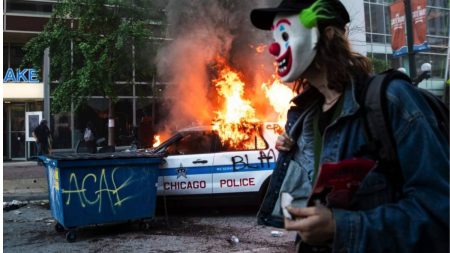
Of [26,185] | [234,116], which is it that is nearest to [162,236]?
[234,116]

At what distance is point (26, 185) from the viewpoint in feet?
38.5

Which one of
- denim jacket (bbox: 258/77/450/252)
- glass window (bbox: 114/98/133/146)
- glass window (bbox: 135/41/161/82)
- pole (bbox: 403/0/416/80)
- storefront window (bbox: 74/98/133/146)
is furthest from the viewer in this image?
glass window (bbox: 114/98/133/146)

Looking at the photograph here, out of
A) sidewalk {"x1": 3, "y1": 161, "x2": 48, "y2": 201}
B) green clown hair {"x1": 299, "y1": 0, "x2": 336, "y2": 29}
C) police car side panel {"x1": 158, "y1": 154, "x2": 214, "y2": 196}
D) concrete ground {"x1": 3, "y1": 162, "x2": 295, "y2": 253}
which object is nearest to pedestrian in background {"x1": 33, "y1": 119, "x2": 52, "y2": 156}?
sidewalk {"x1": 3, "y1": 161, "x2": 48, "y2": 201}

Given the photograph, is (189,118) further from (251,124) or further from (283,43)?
(283,43)

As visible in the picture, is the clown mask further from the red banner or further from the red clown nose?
the red banner

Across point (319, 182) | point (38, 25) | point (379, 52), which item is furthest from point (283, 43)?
point (379, 52)

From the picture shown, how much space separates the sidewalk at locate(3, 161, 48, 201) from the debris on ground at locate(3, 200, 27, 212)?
506 millimetres

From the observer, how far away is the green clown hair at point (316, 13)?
1.56m

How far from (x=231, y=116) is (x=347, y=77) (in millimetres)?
7149

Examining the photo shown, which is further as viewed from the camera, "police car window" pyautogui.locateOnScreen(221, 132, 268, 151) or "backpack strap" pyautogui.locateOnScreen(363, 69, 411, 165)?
"police car window" pyautogui.locateOnScreen(221, 132, 268, 151)

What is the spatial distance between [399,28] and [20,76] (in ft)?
49.2

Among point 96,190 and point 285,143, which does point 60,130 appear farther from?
point 285,143

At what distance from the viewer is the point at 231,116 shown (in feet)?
28.6

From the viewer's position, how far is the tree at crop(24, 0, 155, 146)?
12484 millimetres
